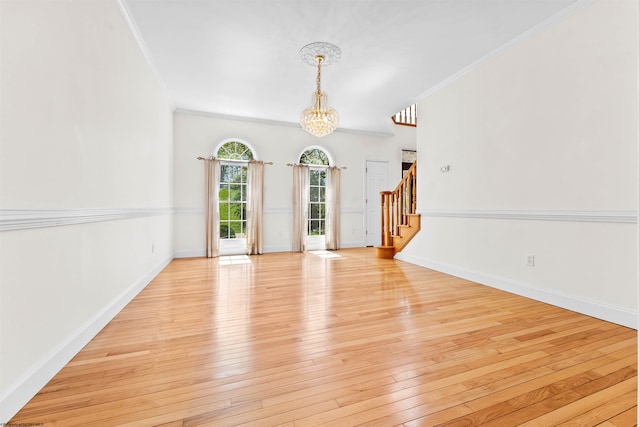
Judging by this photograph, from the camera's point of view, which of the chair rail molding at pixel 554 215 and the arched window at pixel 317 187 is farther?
the arched window at pixel 317 187

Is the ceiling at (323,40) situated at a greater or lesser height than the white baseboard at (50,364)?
greater

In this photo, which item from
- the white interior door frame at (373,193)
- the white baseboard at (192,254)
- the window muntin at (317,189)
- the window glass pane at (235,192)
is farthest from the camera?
the white interior door frame at (373,193)

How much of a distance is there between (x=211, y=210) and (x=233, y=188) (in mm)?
710

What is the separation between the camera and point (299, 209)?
22.0 ft

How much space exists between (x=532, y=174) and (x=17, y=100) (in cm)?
428

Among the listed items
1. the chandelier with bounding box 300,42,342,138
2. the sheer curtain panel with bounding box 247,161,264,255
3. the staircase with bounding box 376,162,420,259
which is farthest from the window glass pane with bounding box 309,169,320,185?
the chandelier with bounding box 300,42,342,138

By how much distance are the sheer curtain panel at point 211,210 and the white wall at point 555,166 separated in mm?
4383

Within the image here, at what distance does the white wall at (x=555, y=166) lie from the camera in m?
2.51

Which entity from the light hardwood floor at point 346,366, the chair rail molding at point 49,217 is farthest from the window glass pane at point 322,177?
the chair rail molding at point 49,217

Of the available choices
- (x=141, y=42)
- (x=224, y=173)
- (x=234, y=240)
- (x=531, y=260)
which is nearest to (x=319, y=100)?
(x=141, y=42)

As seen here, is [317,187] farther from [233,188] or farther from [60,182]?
[60,182]

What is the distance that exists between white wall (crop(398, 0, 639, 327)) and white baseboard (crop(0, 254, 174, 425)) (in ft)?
13.5

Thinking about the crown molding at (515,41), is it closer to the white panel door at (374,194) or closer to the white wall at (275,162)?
the white wall at (275,162)

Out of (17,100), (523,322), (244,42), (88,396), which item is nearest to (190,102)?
(244,42)
